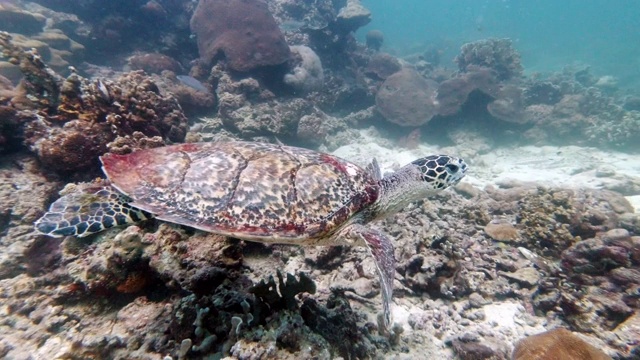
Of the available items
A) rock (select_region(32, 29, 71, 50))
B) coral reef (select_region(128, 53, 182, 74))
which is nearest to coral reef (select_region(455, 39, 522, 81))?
coral reef (select_region(128, 53, 182, 74))

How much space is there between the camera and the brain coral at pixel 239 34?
1023cm

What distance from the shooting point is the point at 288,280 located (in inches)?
109

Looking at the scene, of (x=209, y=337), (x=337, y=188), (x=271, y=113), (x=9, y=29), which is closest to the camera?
(x=209, y=337)

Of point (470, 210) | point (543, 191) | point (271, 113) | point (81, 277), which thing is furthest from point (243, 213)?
point (271, 113)

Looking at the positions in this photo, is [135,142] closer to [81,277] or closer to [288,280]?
[81,277]

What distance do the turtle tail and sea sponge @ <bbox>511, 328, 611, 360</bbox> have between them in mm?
4050

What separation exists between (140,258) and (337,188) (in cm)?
215

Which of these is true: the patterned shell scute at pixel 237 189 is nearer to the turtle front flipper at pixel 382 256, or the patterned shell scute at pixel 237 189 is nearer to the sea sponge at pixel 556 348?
the turtle front flipper at pixel 382 256

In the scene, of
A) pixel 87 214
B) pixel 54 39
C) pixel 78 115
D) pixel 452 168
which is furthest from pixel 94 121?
pixel 54 39

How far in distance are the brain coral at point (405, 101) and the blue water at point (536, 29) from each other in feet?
59.5

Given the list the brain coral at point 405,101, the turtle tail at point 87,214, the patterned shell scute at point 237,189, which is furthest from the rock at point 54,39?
the brain coral at point 405,101

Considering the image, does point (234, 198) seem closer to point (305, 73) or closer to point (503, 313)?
point (503, 313)

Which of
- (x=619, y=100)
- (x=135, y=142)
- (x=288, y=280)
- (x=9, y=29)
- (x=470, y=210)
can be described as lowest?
(x=619, y=100)

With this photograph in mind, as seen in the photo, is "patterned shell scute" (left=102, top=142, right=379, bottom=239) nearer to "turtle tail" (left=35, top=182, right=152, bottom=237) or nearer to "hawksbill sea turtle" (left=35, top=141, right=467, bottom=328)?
"hawksbill sea turtle" (left=35, top=141, right=467, bottom=328)
